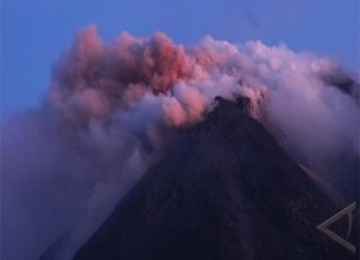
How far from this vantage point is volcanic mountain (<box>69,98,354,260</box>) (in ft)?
126

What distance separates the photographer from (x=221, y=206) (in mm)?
40969

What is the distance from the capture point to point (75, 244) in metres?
48.2

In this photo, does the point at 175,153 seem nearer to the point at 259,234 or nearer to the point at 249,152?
the point at 249,152

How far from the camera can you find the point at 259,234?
39688 mm

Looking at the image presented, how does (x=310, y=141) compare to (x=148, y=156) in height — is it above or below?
above

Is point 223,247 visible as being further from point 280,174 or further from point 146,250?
point 280,174

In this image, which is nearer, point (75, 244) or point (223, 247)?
point (223, 247)

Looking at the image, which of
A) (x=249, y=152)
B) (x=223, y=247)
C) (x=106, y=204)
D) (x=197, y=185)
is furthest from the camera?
(x=106, y=204)

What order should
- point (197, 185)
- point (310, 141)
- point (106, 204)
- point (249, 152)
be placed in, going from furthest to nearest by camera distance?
point (310, 141)
point (106, 204)
point (249, 152)
point (197, 185)

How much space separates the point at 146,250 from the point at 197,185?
6.06 m

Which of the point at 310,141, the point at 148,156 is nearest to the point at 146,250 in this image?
the point at 148,156

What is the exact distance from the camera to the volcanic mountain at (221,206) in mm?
38500

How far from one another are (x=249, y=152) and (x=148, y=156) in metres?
7.93

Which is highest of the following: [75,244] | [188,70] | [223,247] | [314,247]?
[188,70]
